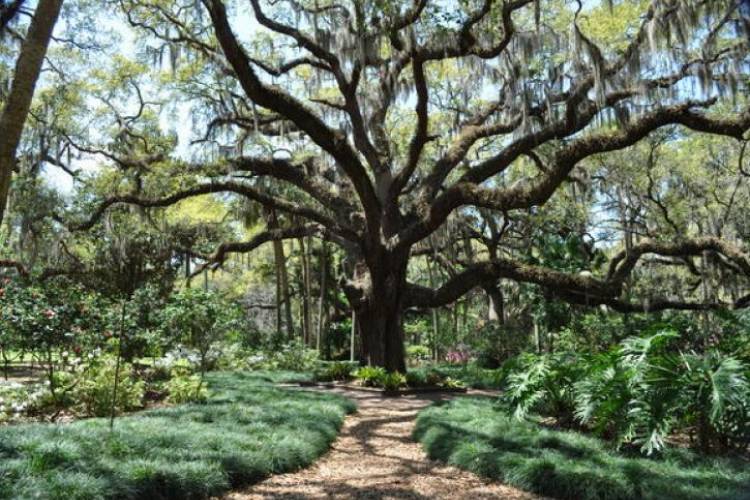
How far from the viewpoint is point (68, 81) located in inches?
629

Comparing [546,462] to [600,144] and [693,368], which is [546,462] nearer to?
[693,368]

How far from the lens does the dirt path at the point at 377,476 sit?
16.8 ft

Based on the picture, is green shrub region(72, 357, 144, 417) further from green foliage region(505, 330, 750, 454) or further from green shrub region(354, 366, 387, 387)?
green foliage region(505, 330, 750, 454)

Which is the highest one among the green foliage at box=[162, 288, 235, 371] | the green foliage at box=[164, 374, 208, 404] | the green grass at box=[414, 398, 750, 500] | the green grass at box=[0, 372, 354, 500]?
the green foliage at box=[162, 288, 235, 371]

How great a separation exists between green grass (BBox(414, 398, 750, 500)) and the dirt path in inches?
7.0

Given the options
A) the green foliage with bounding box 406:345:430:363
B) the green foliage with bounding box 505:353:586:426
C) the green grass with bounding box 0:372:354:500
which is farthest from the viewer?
the green foliage with bounding box 406:345:430:363

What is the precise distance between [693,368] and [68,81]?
16.2 metres

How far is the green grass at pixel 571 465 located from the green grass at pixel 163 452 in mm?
1580

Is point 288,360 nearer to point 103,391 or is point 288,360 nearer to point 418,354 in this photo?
point 103,391

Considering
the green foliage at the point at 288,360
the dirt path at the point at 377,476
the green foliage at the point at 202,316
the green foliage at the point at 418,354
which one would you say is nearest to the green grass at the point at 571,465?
the dirt path at the point at 377,476

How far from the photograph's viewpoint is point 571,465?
5047mm

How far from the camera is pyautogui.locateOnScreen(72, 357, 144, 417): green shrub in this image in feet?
26.0

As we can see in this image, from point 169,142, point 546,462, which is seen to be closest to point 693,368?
point 546,462

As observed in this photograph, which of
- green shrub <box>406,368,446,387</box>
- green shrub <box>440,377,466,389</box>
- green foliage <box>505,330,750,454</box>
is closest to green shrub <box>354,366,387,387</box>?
green shrub <box>406,368,446,387</box>
